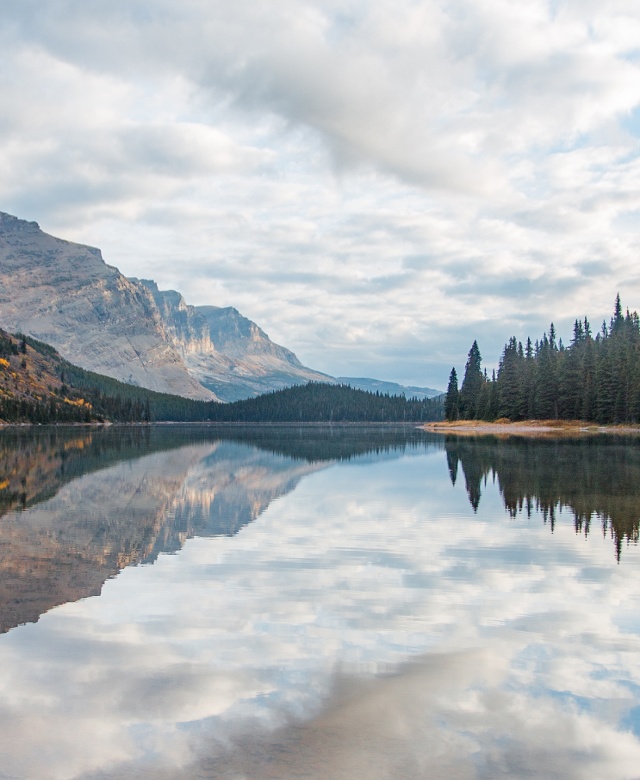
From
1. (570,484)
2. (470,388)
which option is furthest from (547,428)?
(570,484)

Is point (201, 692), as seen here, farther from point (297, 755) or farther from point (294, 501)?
point (294, 501)

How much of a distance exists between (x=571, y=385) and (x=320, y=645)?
143m

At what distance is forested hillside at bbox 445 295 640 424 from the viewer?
133750 millimetres

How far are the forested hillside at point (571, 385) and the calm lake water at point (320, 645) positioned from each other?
109 meters

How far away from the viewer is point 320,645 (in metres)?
13.5

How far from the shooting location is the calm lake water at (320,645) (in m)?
9.16

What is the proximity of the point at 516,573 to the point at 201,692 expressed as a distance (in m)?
11.3

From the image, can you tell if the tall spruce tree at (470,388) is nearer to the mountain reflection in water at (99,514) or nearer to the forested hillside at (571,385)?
the forested hillside at (571,385)

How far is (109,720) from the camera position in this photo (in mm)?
10094

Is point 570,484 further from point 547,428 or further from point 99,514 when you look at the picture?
point 547,428

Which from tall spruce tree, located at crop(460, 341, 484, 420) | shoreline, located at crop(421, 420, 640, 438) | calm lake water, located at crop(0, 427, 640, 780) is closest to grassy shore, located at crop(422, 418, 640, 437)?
shoreline, located at crop(421, 420, 640, 438)

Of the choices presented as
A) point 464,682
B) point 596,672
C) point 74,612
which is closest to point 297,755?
point 464,682

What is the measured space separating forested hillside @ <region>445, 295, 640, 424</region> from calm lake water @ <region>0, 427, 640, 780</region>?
109m

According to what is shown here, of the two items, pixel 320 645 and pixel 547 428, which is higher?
pixel 547 428
